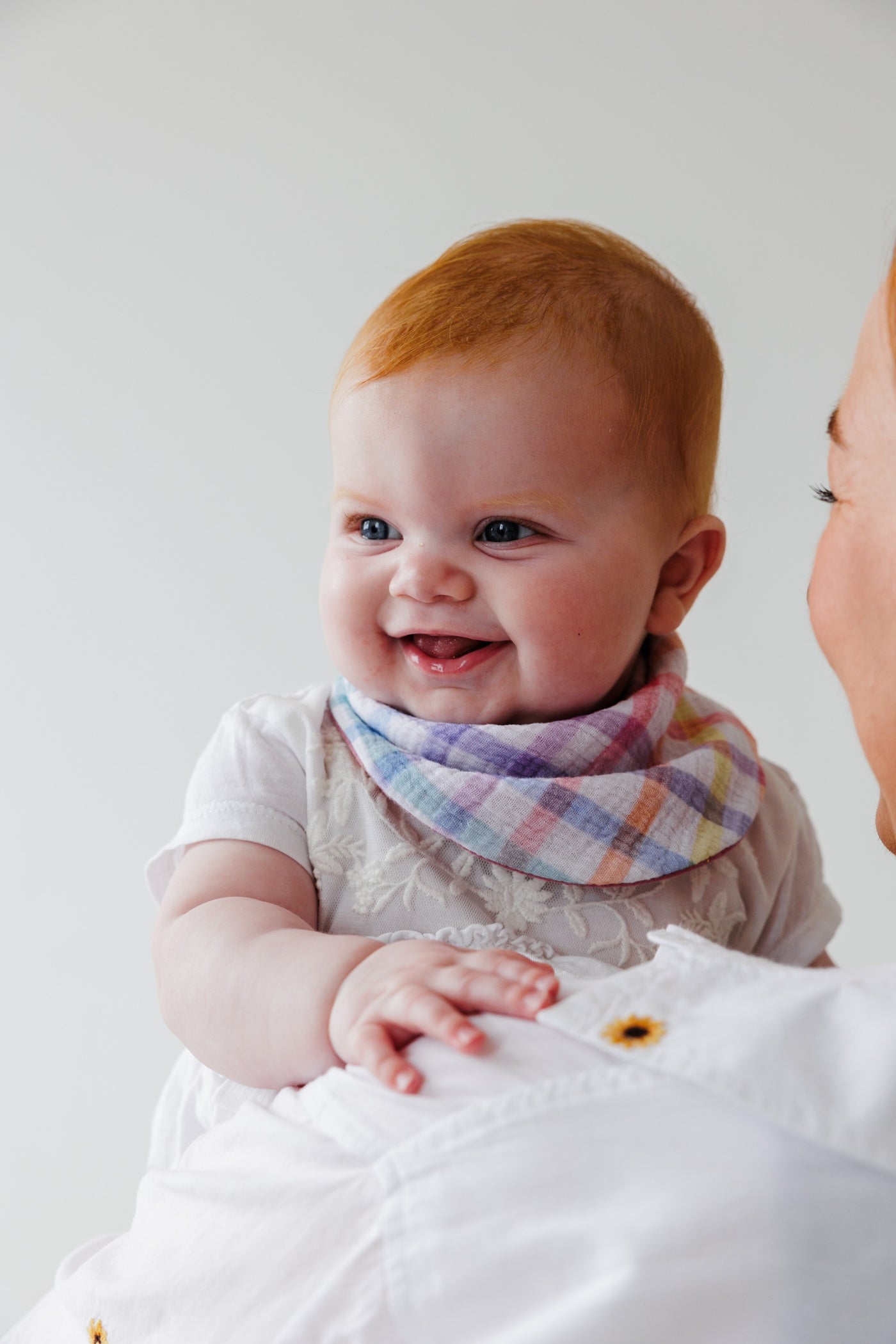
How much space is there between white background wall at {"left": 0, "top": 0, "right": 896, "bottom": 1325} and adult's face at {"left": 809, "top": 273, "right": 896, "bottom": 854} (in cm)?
138

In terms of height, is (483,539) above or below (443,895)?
above

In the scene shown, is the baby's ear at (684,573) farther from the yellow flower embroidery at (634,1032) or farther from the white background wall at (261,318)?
the white background wall at (261,318)

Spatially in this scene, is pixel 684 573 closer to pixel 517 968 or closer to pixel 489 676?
pixel 489 676

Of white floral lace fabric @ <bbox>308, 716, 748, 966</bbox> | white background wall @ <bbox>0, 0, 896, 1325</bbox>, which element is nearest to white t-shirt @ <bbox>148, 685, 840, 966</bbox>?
white floral lace fabric @ <bbox>308, 716, 748, 966</bbox>

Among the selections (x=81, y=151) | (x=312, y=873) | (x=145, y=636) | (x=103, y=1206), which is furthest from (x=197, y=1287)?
(x=81, y=151)

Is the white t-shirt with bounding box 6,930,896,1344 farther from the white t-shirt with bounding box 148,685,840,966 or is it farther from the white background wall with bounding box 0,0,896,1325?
the white background wall with bounding box 0,0,896,1325

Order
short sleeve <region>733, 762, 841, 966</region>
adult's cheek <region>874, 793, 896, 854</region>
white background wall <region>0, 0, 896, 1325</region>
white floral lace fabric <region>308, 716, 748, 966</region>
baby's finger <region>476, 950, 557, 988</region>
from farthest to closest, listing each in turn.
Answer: white background wall <region>0, 0, 896, 1325</region>, short sleeve <region>733, 762, 841, 966</region>, white floral lace fabric <region>308, 716, 748, 966</region>, adult's cheek <region>874, 793, 896, 854</region>, baby's finger <region>476, 950, 557, 988</region>

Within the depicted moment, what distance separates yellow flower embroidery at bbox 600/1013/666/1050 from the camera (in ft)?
1.68

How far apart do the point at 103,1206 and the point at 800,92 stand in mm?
2093

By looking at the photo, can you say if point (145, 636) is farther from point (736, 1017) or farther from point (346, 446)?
point (736, 1017)

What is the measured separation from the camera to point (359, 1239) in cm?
50

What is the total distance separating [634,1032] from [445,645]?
50 centimetres

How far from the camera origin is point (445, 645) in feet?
3.21

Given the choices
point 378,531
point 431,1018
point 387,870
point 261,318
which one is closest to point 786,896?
point 387,870
